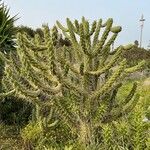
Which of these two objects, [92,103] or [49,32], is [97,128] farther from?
[49,32]

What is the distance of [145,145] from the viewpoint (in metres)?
7.45

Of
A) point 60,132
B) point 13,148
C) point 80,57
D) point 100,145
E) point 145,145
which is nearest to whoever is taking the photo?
point 145,145

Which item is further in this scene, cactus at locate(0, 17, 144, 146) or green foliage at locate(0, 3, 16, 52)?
green foliage at locate(0, 3, 16, 52)

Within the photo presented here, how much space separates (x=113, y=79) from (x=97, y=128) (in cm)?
115

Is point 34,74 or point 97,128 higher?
point 34,74

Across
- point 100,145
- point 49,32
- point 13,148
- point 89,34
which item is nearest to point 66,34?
point 89,34

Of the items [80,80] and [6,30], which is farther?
[6,30]

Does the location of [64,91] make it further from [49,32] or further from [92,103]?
[49,32]

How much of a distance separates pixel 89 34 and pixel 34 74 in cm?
101

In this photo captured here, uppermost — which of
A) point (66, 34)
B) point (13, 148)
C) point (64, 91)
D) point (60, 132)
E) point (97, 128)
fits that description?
point (66, 34)

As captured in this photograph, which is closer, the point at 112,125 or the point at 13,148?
the point at 112,125

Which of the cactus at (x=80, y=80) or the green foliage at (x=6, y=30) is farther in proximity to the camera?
the green foliage at (x=6, y=30)

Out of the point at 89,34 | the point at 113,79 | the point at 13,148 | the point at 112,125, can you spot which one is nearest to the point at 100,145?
the point at 112,125

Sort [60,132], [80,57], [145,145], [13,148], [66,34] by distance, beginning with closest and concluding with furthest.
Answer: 1. [145,145]
2. [80,57]
3. [66,34]
4. [60,132]
5. [13,148]
